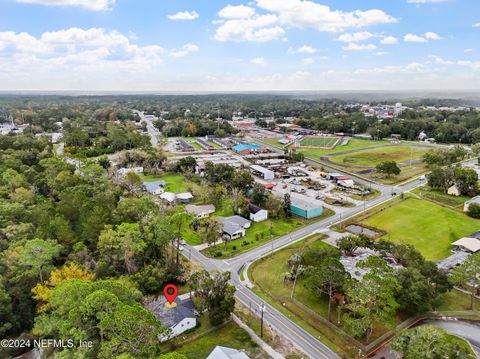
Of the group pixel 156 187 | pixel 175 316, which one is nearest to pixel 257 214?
pixel 156 187

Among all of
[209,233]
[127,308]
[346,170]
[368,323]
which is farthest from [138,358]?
[346,170]

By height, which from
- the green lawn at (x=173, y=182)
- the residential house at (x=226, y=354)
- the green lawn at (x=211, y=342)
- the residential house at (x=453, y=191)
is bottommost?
the green lawn at (x=211, y=342)

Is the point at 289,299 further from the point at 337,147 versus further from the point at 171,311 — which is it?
the point at 337,147

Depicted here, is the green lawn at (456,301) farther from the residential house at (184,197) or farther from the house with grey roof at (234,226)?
the residential house at (184,197)

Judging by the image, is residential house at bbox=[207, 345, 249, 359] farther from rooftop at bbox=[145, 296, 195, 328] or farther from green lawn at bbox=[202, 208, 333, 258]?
green lawn at bbox=[202, 208, 333, 258]

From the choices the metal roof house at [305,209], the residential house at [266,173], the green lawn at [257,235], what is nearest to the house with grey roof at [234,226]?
the green lawn at [257,235]

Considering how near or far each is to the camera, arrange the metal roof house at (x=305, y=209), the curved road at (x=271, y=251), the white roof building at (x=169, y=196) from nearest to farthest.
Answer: the curved road at (x=271, y=251), the metal roof house at (x=305, y=209), the white roof building at (x=169, y=196)

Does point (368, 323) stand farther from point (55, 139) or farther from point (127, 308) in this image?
point (55, 139)
